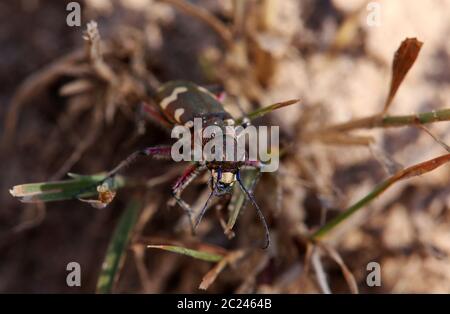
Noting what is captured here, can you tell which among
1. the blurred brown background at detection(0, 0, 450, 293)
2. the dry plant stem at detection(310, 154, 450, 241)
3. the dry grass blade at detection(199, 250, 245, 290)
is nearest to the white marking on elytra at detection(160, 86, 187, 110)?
the blurred brown background at detection(0, 0, 450, 293)

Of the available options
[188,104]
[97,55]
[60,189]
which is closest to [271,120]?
[188,104]

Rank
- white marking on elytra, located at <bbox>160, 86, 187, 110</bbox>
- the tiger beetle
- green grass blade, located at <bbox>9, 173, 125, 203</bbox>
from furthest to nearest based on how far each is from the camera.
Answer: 1. white marking on elytra, located at <bbox>160, 86, 187, 110</bbox>
2. green grass blade, located at <bbox>9, 173, 125, 203</bbox>
3. the tiger beetle

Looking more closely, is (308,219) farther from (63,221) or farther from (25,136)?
(25,136)

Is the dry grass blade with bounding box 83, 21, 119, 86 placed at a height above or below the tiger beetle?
above

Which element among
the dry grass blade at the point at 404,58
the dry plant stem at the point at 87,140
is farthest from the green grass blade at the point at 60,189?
the dry grass blade at the point at 404,58

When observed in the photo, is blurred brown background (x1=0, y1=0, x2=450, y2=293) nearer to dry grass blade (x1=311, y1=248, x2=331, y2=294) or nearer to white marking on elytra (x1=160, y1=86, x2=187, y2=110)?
dry grass blade (x1=311, y1=248, x2=331, y2=294)

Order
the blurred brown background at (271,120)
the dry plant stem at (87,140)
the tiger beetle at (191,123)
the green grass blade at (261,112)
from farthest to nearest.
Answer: the dry plant stem at (87,140) < the blurred brown background at (271,120) < the tiger beetle at (191,123) < the green grass blade at (261,112)

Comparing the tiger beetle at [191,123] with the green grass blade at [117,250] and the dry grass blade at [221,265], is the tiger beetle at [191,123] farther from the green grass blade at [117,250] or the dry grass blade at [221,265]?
the green grass blade at [117,250]

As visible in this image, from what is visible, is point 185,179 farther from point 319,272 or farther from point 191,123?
point 319,272
